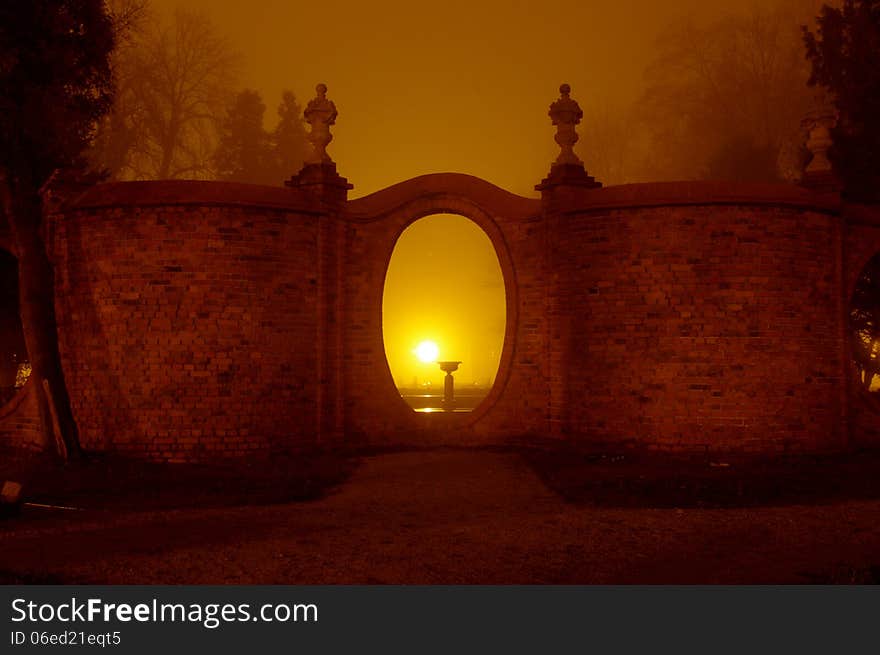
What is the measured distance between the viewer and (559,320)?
35.2 feet

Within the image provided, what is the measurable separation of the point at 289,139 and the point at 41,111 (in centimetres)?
2722

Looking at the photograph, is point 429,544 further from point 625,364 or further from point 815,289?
point 815,289

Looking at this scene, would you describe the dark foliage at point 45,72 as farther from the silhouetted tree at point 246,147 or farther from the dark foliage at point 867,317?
the silhouetted tree at point 246,147

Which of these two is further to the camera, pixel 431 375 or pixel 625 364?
pixel 431 375

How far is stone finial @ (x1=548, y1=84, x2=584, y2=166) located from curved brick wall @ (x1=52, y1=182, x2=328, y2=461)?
4014 mm

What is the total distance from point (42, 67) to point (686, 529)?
9328mm

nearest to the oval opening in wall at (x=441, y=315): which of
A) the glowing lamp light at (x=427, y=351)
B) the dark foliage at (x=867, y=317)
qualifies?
the glowing lamp light at (x=427, y=351)

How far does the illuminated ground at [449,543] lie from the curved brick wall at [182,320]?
3026 millimetres

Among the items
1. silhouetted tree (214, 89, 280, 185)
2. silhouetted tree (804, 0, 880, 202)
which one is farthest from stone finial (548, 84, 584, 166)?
silhouetted tree (214, 89, 280, 185)

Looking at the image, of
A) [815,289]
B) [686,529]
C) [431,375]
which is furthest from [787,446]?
[431,375]

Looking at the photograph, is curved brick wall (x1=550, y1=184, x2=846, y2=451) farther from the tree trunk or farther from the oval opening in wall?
the oval opening in wall

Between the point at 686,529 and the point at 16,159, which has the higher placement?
the point at 16,159

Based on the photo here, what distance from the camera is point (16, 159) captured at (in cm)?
1012

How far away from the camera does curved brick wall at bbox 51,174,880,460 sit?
988 cm
